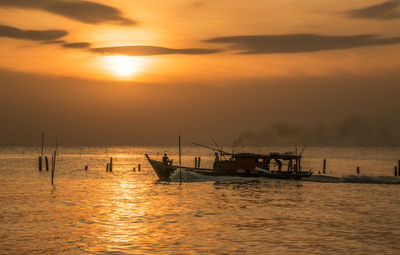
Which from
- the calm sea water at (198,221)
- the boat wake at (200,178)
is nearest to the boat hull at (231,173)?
the boat wake at (200,178)

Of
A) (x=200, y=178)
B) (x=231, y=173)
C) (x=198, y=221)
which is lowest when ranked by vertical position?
(x=198, y=221)

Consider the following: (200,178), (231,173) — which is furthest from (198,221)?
(231,173)

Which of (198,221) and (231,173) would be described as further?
(231,173)

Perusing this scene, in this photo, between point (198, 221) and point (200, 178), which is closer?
point (198, 221)

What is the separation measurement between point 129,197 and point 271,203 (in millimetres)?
11616

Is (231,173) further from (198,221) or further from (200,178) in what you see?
(198,221)

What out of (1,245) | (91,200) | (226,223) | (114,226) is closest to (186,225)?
(226,223)

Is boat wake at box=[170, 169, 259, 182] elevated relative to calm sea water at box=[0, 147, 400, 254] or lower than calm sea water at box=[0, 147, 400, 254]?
elevated

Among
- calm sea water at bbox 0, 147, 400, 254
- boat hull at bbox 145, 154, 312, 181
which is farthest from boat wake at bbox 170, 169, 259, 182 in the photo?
calm sea water at bbox 0, 147, 400, 254

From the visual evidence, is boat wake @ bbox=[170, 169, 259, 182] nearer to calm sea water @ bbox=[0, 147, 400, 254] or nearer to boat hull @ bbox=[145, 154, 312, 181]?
boat hull @ bbox=[145, 154, 312, 181]

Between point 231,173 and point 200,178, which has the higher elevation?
point 231,173

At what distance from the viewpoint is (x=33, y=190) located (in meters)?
42.7

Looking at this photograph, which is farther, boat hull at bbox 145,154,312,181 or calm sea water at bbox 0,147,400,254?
boat hull at bbox 145,154,312,181

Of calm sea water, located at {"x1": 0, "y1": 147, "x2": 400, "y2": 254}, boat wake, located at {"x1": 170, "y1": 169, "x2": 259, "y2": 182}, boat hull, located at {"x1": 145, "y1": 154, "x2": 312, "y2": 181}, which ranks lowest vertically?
calm sea water, located at {"x1": 0, "y1": 147, "x2": 400, "y2": 254}
